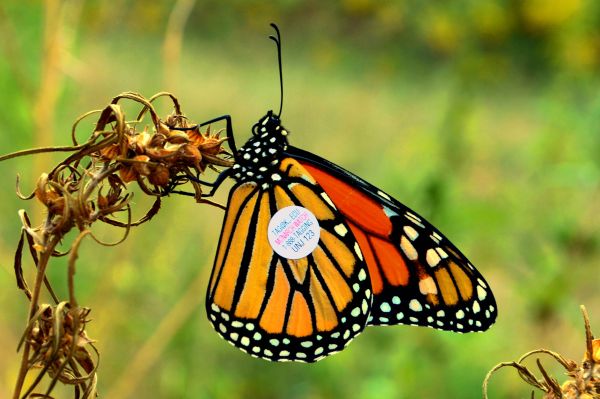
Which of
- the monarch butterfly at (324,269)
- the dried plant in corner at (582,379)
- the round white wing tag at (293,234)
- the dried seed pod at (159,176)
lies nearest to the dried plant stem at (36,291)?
the dried seed pod at (159,176)

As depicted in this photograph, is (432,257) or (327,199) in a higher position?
(327,199)

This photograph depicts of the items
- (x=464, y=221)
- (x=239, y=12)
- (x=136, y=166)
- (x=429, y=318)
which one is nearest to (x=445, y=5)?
(x=239, y=12)

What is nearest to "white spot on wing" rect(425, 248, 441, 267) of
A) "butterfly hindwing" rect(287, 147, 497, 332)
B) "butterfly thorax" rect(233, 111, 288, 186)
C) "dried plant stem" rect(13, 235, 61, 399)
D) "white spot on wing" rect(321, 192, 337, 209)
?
"butterfly hindwing" rect(287, 147, 497, 332)

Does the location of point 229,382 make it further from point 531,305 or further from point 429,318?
point 429,318

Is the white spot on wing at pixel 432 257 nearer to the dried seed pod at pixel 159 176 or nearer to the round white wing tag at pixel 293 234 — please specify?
the round white wing tag at pixel 293 234

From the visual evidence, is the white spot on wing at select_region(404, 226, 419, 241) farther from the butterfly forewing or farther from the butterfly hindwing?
the butterfly forewing

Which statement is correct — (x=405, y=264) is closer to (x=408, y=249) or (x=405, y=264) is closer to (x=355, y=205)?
(x=408, y=249)

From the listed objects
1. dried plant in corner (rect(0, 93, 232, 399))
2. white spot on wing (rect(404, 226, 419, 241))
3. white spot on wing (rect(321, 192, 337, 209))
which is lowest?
dried plant in corner (rect(0, 93, 232, 399))

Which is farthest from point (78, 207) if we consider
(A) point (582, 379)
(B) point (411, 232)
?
(B) point (411, 232)
